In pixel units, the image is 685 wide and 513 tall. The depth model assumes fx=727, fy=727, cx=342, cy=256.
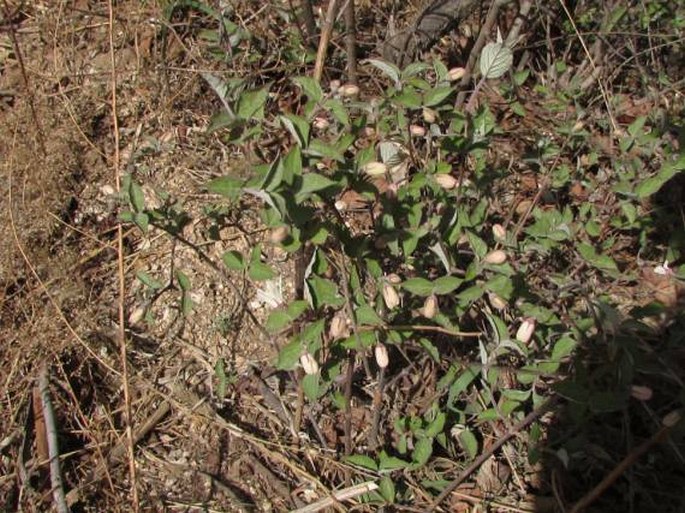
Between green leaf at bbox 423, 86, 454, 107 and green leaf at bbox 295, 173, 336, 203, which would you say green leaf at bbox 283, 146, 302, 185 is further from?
green leaf at bbox 423, 86, 454, 107

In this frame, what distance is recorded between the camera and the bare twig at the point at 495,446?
62.1 inches

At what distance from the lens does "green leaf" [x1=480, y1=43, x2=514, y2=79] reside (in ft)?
4.77

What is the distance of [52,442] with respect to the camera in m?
1.91

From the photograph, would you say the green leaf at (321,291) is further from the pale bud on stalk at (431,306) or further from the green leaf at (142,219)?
the green leaf at (142,219)

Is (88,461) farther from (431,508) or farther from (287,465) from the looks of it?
(431,508)

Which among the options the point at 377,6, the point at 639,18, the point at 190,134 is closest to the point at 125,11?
the point at 190,134

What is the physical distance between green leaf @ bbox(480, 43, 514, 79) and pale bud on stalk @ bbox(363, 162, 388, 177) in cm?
37

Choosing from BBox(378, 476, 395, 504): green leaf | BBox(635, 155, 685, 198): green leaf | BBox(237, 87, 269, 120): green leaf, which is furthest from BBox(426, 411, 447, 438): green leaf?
BBox(237, 87, 269, 120): green leaf

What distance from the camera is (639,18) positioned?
97.0 inches

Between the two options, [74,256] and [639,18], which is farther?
[639,18]

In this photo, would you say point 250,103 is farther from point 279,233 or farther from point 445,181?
point 445,181

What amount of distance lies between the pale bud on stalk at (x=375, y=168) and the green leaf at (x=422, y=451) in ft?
2.37

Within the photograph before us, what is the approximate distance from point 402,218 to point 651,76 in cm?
146

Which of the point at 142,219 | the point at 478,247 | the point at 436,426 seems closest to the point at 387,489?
the point at 436,426
